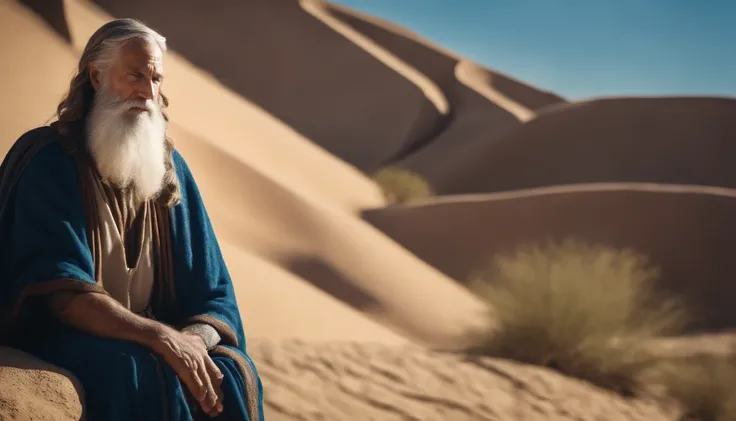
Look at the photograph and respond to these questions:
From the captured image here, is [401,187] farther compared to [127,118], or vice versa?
[401,187]

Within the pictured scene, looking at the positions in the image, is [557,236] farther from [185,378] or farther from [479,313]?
[185,378]

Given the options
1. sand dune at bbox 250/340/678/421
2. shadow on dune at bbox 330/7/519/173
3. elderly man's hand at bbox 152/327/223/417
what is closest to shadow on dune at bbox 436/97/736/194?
shadow on dune at bbox 330/7/519/173

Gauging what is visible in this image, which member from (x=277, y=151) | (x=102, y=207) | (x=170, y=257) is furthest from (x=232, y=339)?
(x=277, y=151)

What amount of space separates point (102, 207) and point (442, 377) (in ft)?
14.6

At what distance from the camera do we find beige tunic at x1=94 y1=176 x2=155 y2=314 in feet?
9.07

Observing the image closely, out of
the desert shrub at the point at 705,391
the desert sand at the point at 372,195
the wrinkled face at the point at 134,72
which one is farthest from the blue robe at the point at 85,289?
the desert shrub at the point at 705,391

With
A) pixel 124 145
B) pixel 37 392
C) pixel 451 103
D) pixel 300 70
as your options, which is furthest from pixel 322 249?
pixel 451 103

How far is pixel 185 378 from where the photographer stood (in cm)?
254

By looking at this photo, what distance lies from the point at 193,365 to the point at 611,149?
860 inches

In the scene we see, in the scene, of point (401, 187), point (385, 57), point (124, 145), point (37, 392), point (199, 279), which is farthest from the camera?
point (385, 57)

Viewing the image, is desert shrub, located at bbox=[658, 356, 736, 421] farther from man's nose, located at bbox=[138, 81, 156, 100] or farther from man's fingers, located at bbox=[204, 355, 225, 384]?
man's nose, located at bbox=[138, 81, 156, 100]

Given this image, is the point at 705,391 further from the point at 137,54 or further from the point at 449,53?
the point at 449,53

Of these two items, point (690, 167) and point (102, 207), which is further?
point (690, 167)

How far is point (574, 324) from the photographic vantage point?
7848 millimetres
